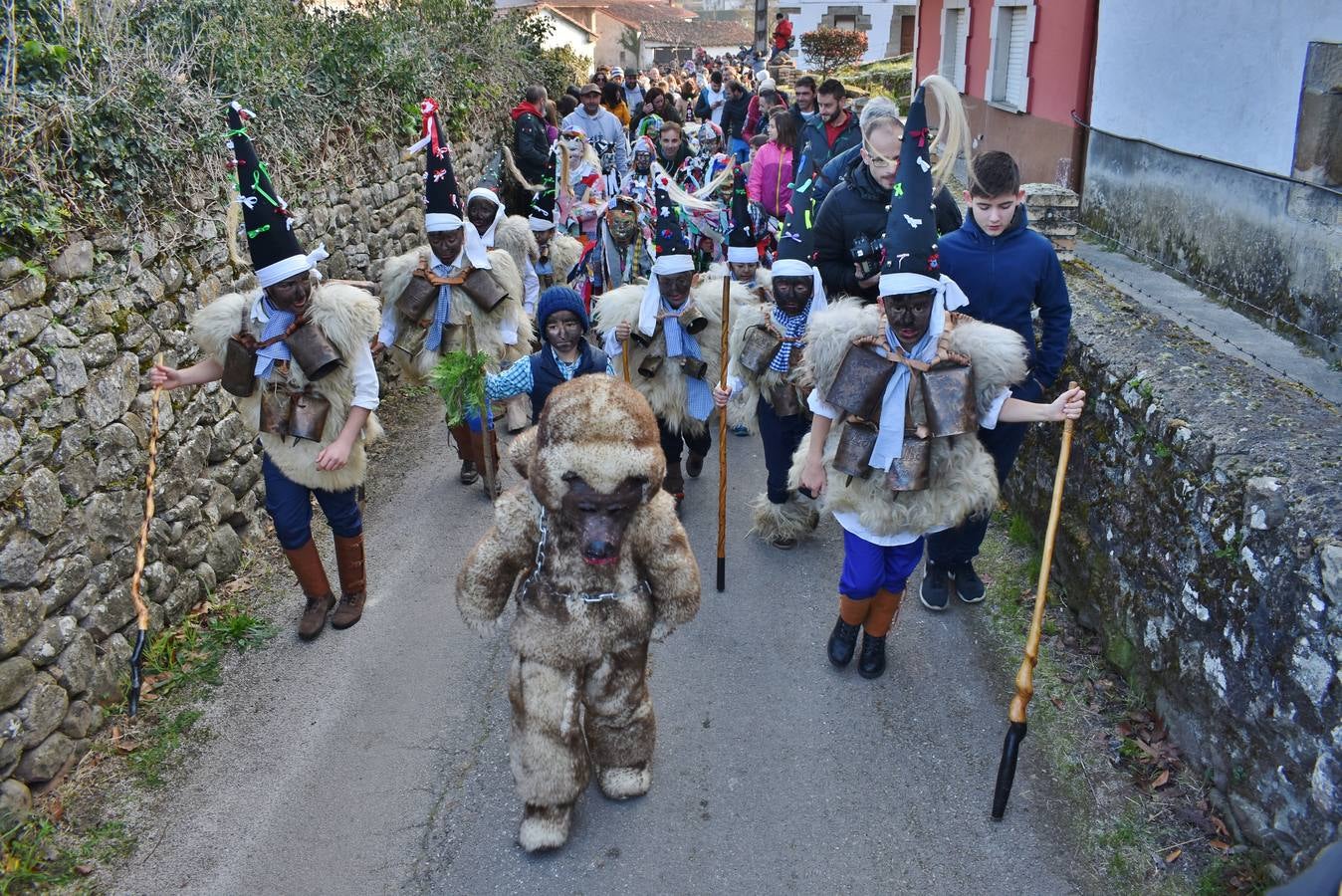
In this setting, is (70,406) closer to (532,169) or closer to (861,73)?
(532,169)

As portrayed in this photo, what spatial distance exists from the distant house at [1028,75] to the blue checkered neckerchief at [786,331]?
24.4 ft

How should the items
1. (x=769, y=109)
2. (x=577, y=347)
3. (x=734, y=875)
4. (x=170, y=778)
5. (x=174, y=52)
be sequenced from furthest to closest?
(x=769, y=109), (x=174, y=52), (x=577, y=347), (x=170, y=778), (x=734, y=875)

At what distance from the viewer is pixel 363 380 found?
4996 mm

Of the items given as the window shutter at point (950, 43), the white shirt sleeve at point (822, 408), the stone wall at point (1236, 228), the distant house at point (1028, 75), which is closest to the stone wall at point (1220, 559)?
the white shirt sleeve at point (822, 408)

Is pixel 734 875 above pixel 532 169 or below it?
below

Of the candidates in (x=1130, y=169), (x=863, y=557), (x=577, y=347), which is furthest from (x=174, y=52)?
(x=1130, y=169)

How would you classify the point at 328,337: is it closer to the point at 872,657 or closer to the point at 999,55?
the point at 872,657

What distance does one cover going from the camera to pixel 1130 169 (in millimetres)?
10953

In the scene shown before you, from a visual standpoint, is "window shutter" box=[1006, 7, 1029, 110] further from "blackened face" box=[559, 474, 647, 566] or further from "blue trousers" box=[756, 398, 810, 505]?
"blackened face" box=[559, 474, 647, 566]

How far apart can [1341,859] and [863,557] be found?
A: 8.61 feet

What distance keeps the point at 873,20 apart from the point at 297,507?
45.1 meters

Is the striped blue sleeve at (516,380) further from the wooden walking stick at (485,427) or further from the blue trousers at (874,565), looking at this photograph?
the blue trousers at (874,565)

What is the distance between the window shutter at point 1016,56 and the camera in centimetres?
1520

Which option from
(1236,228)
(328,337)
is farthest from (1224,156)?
(328,337)
